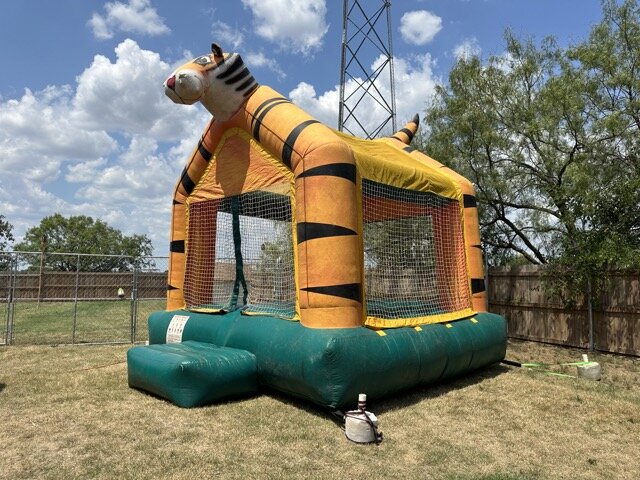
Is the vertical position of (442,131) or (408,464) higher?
(442,131)

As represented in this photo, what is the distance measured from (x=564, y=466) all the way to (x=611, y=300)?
5253 mm

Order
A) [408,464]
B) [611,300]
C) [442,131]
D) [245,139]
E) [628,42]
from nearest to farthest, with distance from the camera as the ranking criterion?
[408,464]
[245,139]
[611,300]
[628,42]
[442,131]

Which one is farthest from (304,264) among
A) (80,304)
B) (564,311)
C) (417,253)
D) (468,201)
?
(80,304)

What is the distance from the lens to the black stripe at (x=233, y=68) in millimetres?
5955

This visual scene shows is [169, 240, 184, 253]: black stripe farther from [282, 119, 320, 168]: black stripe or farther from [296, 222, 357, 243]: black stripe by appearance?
[296, 222, 357, 243]: black stripe

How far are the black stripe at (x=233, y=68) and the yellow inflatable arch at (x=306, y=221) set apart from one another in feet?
0.05

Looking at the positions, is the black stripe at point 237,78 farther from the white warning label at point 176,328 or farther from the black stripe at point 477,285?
the black stripe at point 477,285

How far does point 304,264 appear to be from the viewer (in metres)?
4.99

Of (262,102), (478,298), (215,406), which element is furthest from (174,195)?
(478,298)

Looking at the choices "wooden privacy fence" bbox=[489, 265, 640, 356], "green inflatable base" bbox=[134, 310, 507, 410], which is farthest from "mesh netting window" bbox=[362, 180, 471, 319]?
"wooden privacy fence" bbox=[489, 265, 640, 356]

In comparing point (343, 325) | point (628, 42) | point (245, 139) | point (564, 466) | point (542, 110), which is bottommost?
point (564, 466)

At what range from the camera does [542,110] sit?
920 centimetres

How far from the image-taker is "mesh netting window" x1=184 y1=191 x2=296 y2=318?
654 centimetres

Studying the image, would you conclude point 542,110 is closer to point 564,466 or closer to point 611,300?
point 611,300
